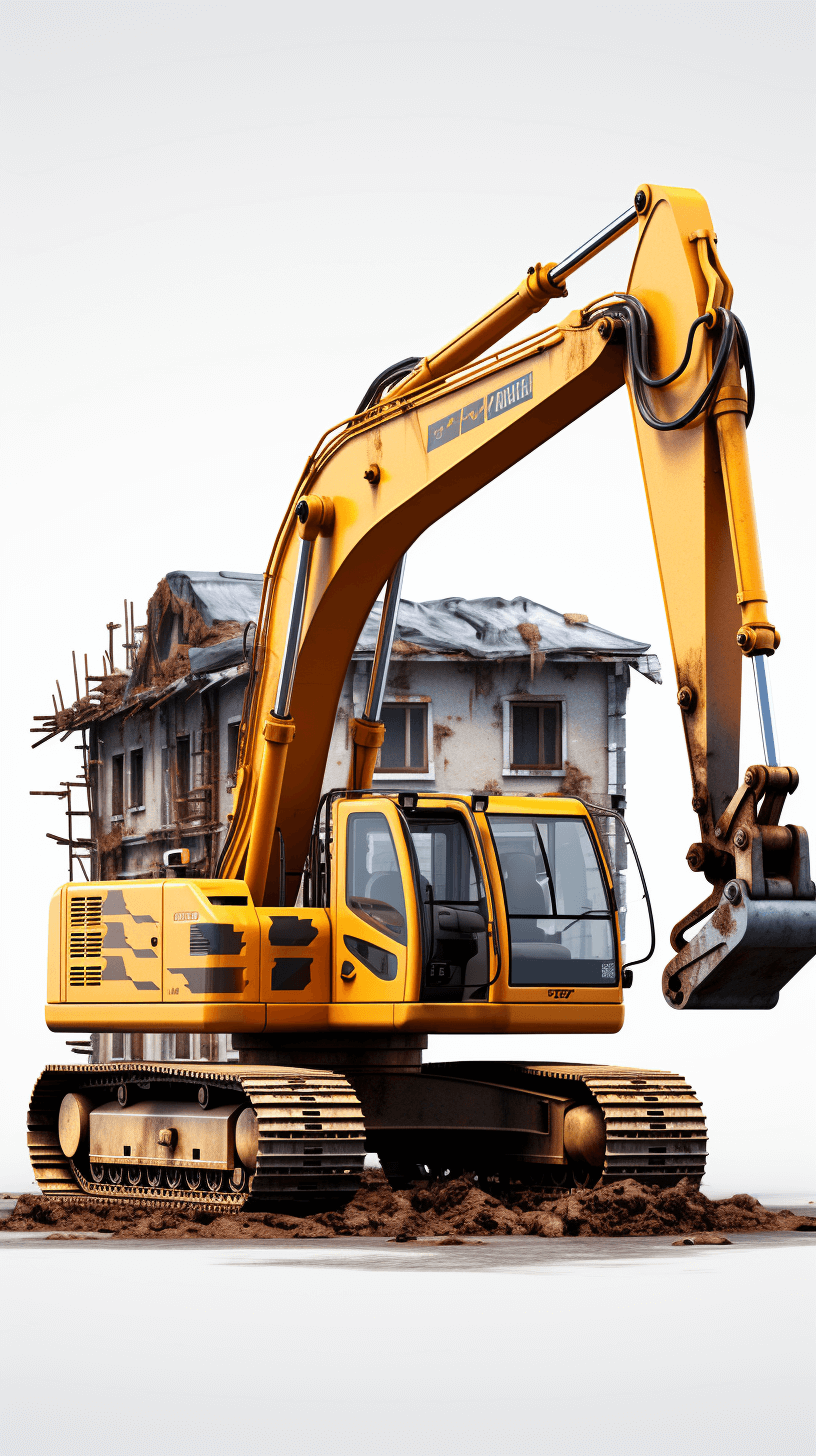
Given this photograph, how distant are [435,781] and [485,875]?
55.4 feet

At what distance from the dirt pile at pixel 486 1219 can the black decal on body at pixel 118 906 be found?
2.56m

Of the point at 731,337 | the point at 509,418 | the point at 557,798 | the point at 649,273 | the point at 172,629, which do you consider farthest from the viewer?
the point at 172,629

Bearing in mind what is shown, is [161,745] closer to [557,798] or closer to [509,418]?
[557,798]

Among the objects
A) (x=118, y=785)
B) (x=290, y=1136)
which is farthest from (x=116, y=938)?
(x=118, y=785)

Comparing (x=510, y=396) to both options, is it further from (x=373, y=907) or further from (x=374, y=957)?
(x=374, y=957)

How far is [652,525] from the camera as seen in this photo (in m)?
12.6

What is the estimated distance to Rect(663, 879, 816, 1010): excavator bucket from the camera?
1070 centimetres

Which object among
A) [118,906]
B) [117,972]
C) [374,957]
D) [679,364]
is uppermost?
[679,364]

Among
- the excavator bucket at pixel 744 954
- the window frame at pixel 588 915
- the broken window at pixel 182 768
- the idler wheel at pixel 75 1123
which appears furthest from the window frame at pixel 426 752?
the excavator bucket at pixel 744 954

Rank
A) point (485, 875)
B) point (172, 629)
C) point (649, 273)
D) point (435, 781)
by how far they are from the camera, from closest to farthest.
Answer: point (649, 273) < point (485, 875) < point (435, 781) < point (172, 629)

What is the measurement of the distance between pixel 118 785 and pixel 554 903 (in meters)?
24.0

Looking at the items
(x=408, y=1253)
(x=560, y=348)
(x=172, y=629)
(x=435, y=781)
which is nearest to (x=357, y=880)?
(x=408, y=1253)

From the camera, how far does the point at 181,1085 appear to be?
1688 cm

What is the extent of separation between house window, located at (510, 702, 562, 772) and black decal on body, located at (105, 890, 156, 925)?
15870mm
